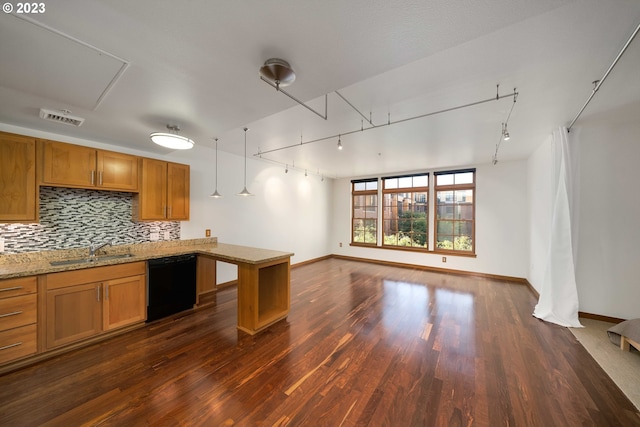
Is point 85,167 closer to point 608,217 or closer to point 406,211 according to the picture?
point 406,211

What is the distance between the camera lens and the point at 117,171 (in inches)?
124

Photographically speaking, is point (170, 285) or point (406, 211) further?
point (406, 211)

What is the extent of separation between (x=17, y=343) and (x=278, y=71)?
352 centimetres

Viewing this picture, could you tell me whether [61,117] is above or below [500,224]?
above

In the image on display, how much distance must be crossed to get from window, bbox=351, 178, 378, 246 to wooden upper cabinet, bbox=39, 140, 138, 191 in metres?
5.86

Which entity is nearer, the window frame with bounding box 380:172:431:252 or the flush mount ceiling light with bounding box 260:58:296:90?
the flush mount ceiling light with bounding box 260:58:296:90

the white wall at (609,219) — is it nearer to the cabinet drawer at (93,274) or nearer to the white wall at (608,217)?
the white wall at (608,217)

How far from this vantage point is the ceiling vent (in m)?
2.31

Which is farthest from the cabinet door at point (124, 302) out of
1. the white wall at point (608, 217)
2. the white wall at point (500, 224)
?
the white wall at point (500, 224)

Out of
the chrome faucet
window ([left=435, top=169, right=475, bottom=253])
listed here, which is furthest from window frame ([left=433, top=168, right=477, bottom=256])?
the chrome faucet

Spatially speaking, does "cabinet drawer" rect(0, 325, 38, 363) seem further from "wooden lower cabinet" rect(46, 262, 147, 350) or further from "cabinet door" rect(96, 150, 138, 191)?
"cabinet door" rect(96, 150, 138, 191)

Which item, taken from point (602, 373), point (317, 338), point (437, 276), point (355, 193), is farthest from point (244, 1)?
point (355, 193)

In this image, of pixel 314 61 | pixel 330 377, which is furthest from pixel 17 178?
pixel 330 377

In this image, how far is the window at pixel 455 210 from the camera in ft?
19.1
